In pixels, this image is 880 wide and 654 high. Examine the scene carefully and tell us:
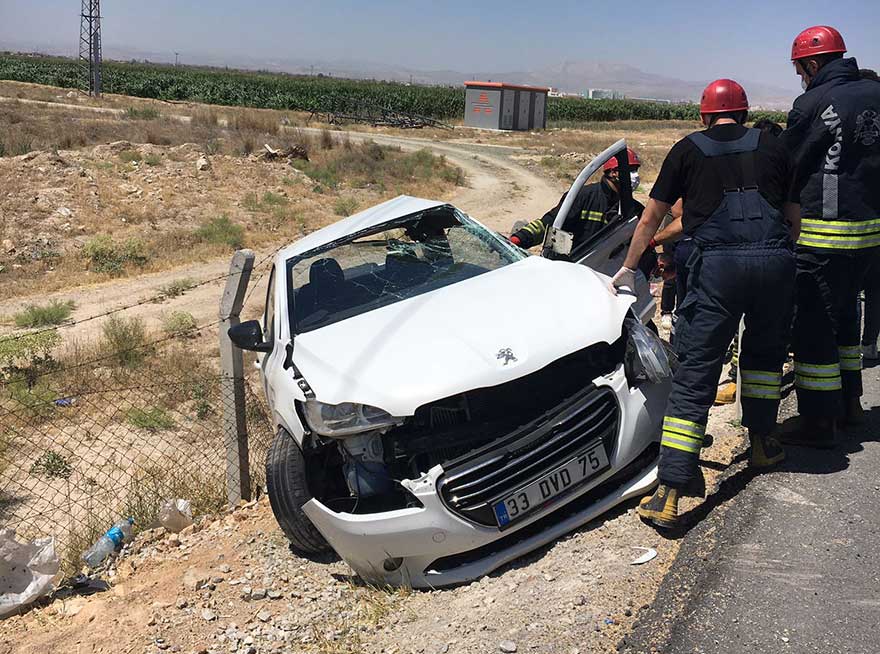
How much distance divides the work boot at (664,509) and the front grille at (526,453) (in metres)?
0.29

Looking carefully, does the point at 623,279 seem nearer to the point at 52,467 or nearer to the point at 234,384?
the point at 234,384

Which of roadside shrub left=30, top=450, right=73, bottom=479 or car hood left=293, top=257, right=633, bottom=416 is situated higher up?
car hood left=293, top=257, right=633, bottom=416

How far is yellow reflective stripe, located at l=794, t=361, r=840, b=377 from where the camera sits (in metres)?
3.90

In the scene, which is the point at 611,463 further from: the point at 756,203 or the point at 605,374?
the point at 756,203

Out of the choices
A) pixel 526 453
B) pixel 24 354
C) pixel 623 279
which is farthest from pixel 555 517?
pixel 24 354

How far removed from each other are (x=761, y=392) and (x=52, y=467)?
531 cm

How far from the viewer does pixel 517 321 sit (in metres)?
3.68

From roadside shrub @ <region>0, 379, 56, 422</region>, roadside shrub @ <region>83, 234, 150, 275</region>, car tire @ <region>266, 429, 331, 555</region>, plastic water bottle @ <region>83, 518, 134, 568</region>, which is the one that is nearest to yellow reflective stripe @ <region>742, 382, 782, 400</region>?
car tire @ <region>266, 429, 331, 555</region>

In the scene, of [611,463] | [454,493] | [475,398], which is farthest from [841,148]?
[454,493]

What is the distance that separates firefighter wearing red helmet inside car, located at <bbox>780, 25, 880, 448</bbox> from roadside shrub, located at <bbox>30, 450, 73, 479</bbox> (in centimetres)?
539

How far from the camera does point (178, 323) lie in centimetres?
974

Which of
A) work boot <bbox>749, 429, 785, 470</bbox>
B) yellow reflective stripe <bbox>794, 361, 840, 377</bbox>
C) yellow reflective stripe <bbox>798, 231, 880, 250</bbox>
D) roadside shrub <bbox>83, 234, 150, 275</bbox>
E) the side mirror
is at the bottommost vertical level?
roadside shrub <bbox>83, 234, 150, 275</bbox>

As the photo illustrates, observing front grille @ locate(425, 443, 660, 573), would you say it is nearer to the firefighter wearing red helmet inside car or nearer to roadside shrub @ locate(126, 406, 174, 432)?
the firefighter wearing red helmet inside car

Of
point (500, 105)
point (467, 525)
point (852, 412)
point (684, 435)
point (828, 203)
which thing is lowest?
point (467, 525)
